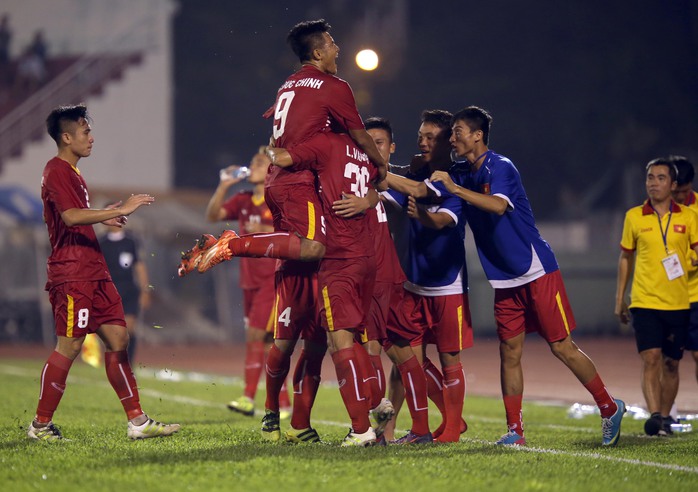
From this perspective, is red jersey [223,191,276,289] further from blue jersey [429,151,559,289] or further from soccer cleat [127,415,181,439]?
blue jersey [429,151,559,289]

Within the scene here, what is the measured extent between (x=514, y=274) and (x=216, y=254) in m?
2.36

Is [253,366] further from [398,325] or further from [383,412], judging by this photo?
[383,412]

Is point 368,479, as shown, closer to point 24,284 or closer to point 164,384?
point 164,384

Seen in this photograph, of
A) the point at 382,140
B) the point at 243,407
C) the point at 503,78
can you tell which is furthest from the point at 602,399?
the point at 503,78

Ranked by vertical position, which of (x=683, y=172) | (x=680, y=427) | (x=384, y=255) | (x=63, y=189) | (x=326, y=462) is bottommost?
(x=680, y=427)

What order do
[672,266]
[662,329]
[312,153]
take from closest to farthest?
1. [312,153]
2. [672,266]
3. [662,329]

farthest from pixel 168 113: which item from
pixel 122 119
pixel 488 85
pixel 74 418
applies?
pixel 74 418

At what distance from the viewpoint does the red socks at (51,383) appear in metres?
7.71

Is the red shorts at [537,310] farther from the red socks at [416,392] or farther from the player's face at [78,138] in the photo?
the player's face at [78,138]

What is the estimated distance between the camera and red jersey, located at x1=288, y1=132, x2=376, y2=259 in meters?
7.12

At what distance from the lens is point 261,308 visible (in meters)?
11.4

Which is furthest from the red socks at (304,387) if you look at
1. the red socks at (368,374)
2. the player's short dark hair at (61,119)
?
the player's short dark hair at (61,119)

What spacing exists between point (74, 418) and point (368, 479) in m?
5.04

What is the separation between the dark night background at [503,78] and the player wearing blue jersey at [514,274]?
2972 cm
